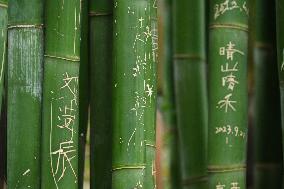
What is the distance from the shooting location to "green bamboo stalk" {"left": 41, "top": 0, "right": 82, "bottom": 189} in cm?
80

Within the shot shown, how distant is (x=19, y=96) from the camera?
2.69 feet

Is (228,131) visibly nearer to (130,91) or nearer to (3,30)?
(130,91)

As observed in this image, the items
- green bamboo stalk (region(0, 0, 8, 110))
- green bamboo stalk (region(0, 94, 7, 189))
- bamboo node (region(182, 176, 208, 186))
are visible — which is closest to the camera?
green bamboo stalk (region(0, 0, 8, 110))

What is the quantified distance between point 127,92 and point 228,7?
8.4 inches

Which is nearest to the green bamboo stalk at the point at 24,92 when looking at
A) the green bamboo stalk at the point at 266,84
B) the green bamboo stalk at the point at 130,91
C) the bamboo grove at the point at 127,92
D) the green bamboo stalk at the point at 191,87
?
the bamboo grove at the point at 127,92

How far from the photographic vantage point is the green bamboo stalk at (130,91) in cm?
80

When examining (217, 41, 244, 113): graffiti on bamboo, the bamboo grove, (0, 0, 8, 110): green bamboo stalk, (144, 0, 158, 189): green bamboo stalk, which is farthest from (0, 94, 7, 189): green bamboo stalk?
(217, 41, 244, 113): graffiti on bamboo

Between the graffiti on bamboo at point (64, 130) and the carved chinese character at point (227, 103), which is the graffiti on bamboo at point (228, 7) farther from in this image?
the graffiti on bamboo at point (64, 130)

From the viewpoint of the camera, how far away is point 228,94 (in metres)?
0.90

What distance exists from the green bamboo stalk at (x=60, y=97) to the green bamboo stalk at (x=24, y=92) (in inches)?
0.7

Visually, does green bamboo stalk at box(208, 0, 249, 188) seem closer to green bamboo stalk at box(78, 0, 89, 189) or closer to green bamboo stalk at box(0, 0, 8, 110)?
green bamboo stalk at box(78, 0, 89, 189)

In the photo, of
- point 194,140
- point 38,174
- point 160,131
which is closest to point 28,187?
point 38,174

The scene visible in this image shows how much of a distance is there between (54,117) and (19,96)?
6cm

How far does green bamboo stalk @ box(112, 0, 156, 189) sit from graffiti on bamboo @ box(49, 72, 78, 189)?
54 mm
